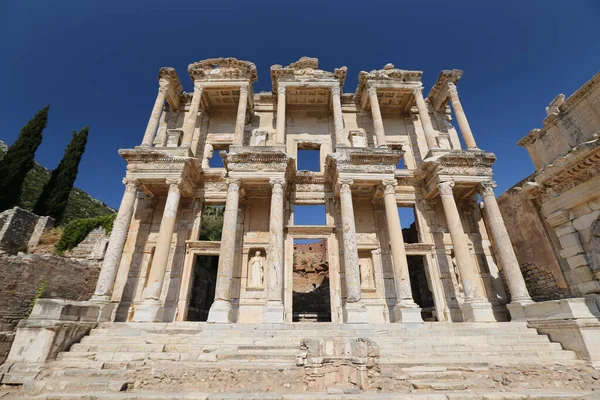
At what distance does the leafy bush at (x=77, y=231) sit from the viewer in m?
17.8

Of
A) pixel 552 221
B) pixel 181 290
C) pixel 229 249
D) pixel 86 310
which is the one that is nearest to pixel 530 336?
pixel 552 221

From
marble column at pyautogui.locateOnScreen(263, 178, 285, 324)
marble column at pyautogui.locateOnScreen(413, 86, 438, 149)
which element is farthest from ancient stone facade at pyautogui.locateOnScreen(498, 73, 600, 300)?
marble column at pyautogui.locateOnScreen(263, 178, 285, 324)

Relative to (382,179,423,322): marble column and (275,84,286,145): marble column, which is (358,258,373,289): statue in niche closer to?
(382,179,423,322): marble column

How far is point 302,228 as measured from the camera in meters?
14.0

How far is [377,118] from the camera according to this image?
15.3 m

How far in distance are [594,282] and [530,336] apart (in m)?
3.31

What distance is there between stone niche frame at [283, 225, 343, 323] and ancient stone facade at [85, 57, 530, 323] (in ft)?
0.16

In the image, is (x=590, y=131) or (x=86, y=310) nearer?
(x=86, y=310)

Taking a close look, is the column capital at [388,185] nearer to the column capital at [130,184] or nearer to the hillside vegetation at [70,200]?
the column capital at [130,184]

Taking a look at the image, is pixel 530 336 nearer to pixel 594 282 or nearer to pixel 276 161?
pixel 594 282

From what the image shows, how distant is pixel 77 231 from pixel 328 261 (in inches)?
631

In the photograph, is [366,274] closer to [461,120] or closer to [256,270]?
[256,270]

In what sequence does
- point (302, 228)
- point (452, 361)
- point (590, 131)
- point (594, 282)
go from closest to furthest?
1. point (452, 361)
2. point (594, 282)
3. point (590, 131)
4. point (302, 228)

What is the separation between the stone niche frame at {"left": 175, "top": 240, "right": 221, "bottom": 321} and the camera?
12.8 meters
